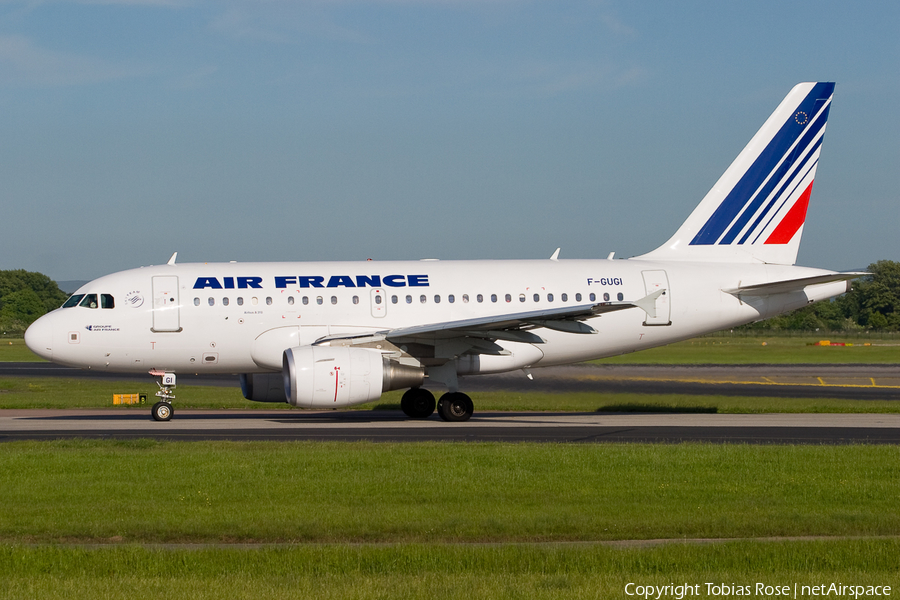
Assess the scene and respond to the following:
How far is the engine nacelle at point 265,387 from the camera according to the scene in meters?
25.7

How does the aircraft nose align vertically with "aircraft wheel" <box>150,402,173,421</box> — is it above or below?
above

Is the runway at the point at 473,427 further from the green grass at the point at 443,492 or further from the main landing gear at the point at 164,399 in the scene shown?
the green grass at the point at 443,492

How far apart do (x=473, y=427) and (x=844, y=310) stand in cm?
12681

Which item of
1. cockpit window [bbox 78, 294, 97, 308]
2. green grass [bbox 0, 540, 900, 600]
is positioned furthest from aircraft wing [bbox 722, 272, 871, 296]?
green grass [bbox 0, 540, 900, 600]

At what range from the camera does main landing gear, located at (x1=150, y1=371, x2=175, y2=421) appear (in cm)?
2461

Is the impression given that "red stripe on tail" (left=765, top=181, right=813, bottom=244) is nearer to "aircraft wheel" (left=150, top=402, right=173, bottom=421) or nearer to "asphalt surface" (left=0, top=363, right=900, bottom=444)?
"asphalt surface" (left=0, top=363, right=900, bottom=444)

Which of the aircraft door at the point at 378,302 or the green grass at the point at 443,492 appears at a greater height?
the aircraft door at the point at 378,302

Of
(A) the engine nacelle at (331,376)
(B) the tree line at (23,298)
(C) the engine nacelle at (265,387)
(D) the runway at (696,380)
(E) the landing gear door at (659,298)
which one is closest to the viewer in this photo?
(A) the engine nacelle at (331,376)

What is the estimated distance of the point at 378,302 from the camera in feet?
83.8

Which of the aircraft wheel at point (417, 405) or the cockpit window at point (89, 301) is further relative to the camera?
the aircraft wheel at point (417, 405)

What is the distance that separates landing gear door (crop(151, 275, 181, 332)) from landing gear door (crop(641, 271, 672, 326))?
40.5ft

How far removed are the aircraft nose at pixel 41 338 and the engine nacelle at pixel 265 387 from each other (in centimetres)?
499

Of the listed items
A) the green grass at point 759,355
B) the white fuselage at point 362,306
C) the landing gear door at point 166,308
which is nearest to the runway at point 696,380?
the white fuselage at point 362,306

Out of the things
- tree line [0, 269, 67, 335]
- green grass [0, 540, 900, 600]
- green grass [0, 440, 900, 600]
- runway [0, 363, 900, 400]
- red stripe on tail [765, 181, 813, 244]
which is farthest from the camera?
tree line [0, 269, 67, 335]
